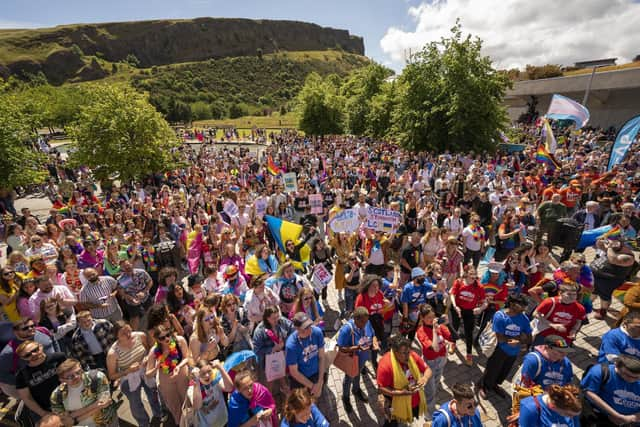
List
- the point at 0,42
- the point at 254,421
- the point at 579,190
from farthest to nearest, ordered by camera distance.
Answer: the point at 0,42
the point at 579,190
the point at 254,421

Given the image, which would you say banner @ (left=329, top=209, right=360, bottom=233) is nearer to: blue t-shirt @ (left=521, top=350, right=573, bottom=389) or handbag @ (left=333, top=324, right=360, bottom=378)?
handbag @ (left=333, top=324, right=360, bottom=378)

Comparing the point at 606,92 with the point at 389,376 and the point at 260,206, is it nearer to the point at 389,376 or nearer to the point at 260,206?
the point at 260,206

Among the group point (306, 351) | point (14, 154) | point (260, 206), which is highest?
point (14, 154)

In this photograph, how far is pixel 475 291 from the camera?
5188 mm

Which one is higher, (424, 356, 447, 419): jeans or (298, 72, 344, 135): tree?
(298, 72, 344, 135): tree

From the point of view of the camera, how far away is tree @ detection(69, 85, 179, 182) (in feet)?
50.8

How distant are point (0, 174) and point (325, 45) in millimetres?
202975

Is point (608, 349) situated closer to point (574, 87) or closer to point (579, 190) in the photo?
point (579, 190)

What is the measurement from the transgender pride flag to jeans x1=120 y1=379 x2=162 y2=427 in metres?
18.7

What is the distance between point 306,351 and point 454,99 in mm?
19842

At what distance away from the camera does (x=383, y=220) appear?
7641mm

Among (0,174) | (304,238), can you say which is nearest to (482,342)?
(304,238)

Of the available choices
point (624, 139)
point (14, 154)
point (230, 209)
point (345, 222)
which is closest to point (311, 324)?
point (345, 222)

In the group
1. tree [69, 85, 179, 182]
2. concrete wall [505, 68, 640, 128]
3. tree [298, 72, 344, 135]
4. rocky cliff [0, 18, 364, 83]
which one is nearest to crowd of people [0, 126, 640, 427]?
tree [69, 85, 179, 182]
